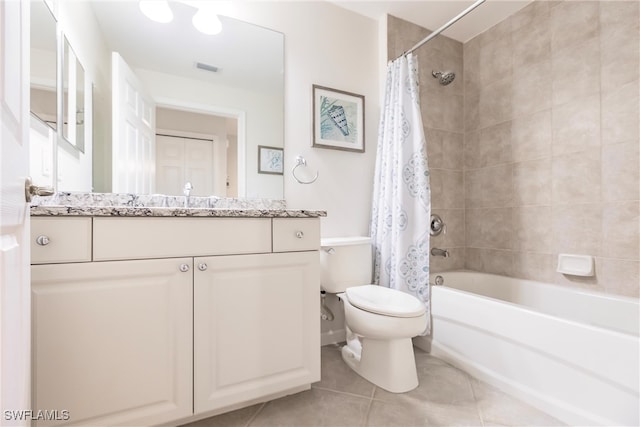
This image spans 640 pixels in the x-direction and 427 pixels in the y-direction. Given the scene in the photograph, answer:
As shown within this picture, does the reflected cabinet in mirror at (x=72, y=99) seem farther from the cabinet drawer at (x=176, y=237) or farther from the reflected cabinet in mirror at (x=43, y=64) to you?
the cabinet drawer at (x=176, y=237)

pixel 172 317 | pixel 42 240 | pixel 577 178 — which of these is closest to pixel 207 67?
pixel 42 240

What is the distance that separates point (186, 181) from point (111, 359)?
925 mm

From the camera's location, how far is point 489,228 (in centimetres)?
230

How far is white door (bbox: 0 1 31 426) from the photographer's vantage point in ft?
1.40

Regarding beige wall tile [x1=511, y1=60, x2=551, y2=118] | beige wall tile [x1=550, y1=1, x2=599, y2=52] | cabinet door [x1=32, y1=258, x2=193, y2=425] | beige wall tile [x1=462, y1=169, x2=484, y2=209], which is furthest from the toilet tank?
beige wall tile [x1=550, y1=1, x2=599, y2=52]

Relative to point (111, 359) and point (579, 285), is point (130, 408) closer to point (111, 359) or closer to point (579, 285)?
point (111, 359)

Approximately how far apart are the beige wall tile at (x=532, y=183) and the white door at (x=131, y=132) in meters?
2.37

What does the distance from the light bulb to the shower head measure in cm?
154

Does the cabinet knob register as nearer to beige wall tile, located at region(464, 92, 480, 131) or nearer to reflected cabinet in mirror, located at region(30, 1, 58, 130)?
reflected cabinet in mirror, located at region(30, 1, 58, 130)

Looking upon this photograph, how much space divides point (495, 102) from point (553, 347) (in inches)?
70.8

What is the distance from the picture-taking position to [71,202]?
1.29 metres

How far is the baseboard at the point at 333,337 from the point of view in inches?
76.7

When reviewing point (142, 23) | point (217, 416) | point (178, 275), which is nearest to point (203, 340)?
point (178, 275)

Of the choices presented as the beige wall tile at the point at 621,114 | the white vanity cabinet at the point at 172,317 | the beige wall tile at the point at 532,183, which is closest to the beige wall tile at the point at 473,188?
the beige wall tile at the point at 532,183
